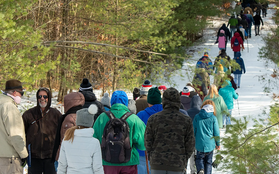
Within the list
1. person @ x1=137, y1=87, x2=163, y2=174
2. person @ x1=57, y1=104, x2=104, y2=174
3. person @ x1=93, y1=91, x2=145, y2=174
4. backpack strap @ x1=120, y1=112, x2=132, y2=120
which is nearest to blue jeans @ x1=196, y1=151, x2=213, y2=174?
person @ x1=137, y1=87, x2=163, y2=174

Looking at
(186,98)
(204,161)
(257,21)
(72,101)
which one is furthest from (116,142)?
(257,21)

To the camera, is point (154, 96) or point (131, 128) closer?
point (131, 128)

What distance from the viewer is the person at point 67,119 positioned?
4.80 metres

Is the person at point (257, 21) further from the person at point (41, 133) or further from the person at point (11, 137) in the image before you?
the person at point (11, 137)

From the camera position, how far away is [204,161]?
265 inches

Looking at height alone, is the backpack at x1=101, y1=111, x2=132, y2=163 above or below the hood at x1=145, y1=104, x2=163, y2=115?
below

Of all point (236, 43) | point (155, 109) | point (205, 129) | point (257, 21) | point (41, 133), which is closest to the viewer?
point (41, 133)

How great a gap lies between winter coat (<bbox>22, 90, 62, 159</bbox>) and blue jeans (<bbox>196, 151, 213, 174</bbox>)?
268 centimetres

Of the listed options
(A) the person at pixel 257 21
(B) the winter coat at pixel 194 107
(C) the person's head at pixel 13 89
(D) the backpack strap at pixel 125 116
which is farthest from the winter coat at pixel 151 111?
(A) the person at pixel 257 21

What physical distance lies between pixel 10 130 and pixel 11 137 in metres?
0.09

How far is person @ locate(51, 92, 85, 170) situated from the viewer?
15.7 feet

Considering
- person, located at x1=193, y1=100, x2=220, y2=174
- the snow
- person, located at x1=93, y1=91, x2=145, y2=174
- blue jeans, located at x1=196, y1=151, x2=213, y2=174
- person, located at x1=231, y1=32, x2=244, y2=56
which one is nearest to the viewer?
person, located at x1=93, y1=91, x2=145, y2=174

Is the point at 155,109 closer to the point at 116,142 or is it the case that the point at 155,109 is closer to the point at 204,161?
the point at 116,142

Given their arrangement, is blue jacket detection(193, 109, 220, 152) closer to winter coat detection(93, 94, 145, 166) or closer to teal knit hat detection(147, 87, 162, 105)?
teal knit hat detection(147, 87, 162, 105)
